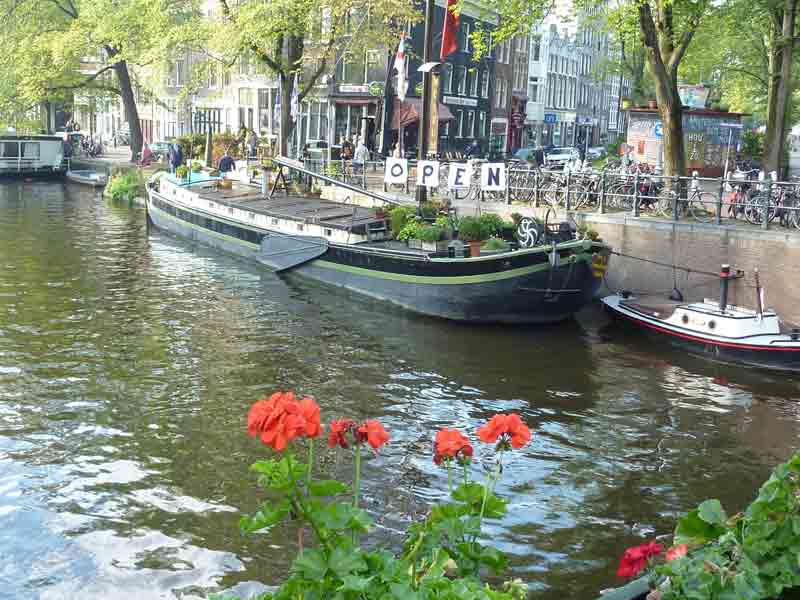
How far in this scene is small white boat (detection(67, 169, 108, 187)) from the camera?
4400 centimetres

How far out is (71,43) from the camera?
4269 centimetres

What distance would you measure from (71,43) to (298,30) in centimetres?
1647

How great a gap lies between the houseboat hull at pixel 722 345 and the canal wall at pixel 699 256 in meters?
1.74

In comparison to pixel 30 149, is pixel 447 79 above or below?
above

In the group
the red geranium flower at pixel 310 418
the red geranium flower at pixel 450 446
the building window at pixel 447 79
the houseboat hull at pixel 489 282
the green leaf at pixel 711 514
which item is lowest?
the houseboat hull at pixel 489 282

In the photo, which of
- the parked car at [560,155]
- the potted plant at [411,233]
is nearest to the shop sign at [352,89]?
the parked car at [560,155]

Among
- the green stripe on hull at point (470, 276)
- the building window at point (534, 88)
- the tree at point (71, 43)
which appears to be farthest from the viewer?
the building window at point (534, 88)

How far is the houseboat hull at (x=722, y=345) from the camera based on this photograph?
1577 cm

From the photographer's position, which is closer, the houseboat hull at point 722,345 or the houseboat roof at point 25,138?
the houseboat hull at point 722,345

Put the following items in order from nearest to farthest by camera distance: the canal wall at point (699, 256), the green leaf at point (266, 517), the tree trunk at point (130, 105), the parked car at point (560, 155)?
the green leaf at point (266, 517) < the canal wall at point (699, 256) < the parked car at point (560, 155) < the tree trunk at point (130, 105)

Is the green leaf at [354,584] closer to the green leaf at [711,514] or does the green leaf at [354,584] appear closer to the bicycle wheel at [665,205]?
the green leaf at [711,514]

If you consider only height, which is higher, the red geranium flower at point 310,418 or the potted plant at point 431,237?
the red geranium flower at point 310,418

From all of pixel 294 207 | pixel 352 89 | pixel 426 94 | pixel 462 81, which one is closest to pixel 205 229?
pixel 294 207

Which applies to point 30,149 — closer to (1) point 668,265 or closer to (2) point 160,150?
(2) point 160,150
